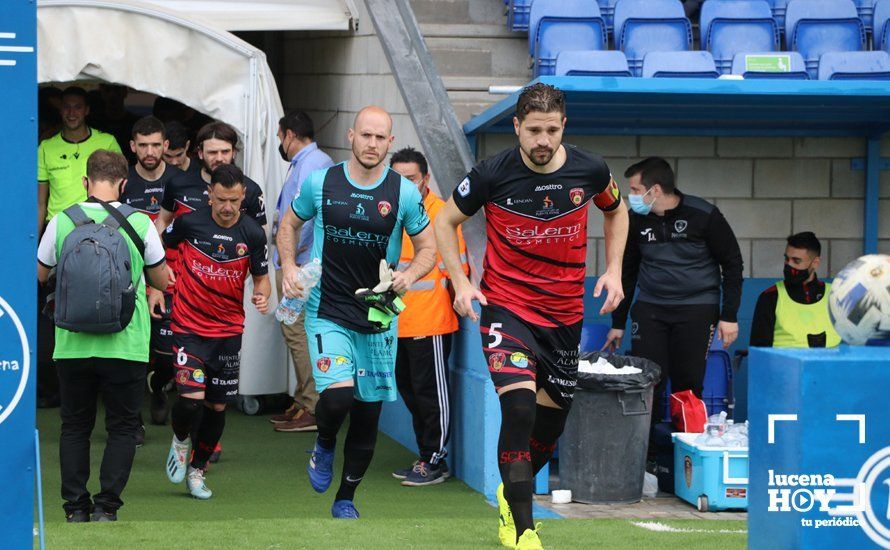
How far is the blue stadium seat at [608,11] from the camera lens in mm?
10648

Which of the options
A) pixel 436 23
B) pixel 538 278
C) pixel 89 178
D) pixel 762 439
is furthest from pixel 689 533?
pixel 436 23

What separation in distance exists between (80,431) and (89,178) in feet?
3.97

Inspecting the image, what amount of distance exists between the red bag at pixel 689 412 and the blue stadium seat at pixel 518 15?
3.22 m

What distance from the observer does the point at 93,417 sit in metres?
6.72

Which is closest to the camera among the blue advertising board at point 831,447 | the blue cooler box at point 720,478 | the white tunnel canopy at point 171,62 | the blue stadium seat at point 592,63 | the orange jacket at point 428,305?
the blue advertising board at point 831,447

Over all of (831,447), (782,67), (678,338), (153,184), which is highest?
(782,67)

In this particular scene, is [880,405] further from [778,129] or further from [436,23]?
[436,23]

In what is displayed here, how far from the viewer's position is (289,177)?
31.7 ft

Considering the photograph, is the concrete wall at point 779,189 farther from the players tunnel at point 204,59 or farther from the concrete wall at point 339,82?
the players tunnel at point 204,59

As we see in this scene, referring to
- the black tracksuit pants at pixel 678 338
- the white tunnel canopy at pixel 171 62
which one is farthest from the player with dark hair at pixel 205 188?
the black tracksuit pants at pixel 678 338

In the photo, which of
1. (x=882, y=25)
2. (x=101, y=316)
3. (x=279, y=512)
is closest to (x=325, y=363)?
(x=101, y=316)

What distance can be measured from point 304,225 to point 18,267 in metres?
4.99

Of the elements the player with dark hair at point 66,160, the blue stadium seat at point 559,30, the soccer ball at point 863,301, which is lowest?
the soccer ball at point 863,301

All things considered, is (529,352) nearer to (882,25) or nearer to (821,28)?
(821,28)
